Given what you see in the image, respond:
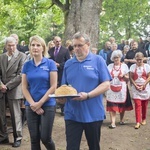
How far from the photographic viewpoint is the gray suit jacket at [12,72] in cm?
629

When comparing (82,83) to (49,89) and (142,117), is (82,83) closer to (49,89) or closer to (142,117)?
(49,89)

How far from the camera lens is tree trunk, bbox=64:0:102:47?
12312mm

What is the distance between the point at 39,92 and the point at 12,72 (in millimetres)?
1808

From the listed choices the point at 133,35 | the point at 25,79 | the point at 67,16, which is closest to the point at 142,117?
the point at 25,79

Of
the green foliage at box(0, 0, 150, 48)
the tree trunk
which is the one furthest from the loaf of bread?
the green foliage at box(0, 0, 150, 48)

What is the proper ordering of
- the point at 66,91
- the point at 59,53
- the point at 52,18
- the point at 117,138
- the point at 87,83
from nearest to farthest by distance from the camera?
the point at 66,91
the point at 87,83
the point at 117,138
the point at 59,53
the point at 52,18

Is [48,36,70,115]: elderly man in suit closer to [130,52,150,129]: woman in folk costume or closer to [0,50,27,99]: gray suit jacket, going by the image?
[130,52,150,129]: woman in folk costume

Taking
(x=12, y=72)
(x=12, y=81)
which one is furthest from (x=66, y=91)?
(x=12, y=72)

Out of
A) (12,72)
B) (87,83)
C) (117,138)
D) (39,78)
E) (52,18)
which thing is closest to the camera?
(87,83)

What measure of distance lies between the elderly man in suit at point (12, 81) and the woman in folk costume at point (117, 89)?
259 centimetres

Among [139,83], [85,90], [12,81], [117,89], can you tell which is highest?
[85,90]

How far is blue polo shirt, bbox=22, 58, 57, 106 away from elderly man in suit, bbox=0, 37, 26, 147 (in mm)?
1557

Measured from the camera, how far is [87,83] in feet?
13.3

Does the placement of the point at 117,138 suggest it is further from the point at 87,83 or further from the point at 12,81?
the point at 87,83
